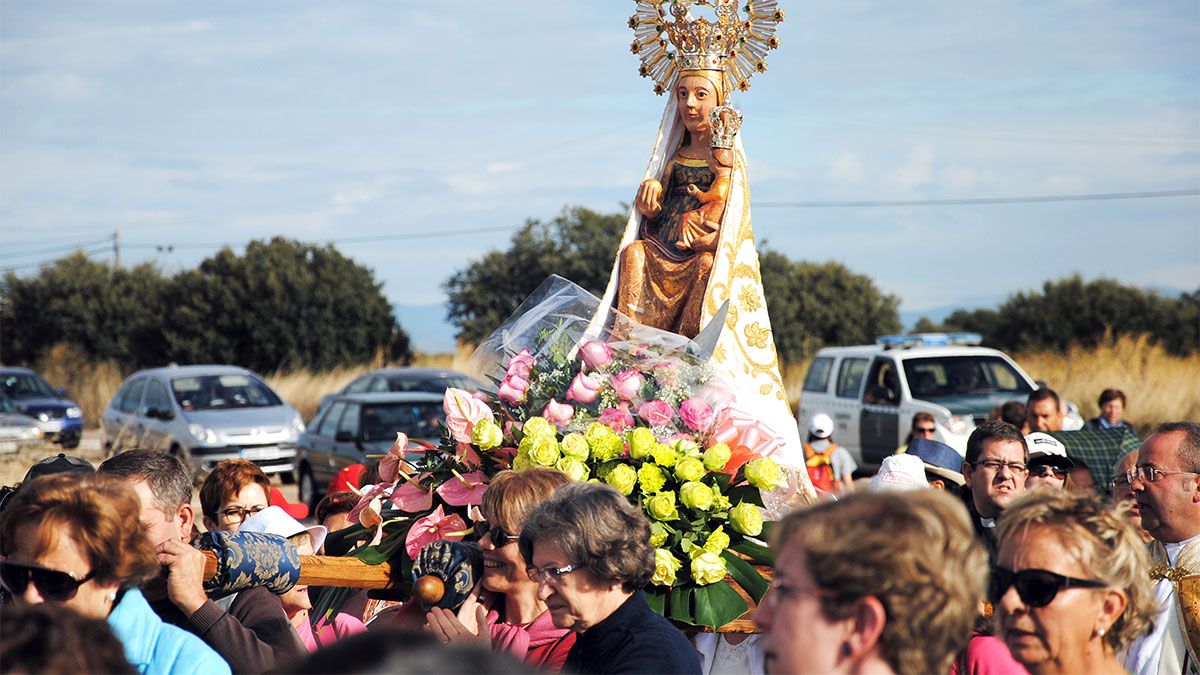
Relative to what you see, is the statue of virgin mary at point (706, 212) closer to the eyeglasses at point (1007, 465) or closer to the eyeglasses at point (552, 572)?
the eyeglasses at point (1007, 465)

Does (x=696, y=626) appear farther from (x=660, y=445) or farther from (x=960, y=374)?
(x=960, y=374)

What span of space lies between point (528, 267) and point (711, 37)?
3010 cm

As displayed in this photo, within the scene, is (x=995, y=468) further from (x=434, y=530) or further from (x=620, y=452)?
(x=434, y=530)

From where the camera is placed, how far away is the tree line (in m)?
34.4

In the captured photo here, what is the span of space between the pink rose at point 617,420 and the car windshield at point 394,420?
9.82m

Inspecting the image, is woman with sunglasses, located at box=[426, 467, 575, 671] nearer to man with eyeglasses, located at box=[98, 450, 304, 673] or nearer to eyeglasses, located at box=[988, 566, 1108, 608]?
man with eyeglasses, located at box=[98, 450, 304, 673]

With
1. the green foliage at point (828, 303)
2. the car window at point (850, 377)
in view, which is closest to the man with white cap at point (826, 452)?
the car window at point (850, 377)

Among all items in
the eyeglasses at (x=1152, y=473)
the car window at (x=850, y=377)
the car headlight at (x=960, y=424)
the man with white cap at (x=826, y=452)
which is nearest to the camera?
the eyeglasses at (x=1152, y=473)

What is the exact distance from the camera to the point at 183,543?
132 inches

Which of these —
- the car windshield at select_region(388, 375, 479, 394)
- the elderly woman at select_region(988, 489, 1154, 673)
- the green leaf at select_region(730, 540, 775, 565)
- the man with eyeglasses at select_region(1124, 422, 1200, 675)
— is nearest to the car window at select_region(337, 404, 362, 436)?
the car windshield at select_region(388, 375, 479, 394)


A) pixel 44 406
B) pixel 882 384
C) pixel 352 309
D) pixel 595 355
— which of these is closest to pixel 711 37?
pixel 595 355

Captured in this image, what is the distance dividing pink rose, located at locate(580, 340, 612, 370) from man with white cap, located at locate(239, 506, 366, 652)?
1.17 meters

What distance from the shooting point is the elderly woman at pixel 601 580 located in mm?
3164

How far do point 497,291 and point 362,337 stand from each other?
4.24m
